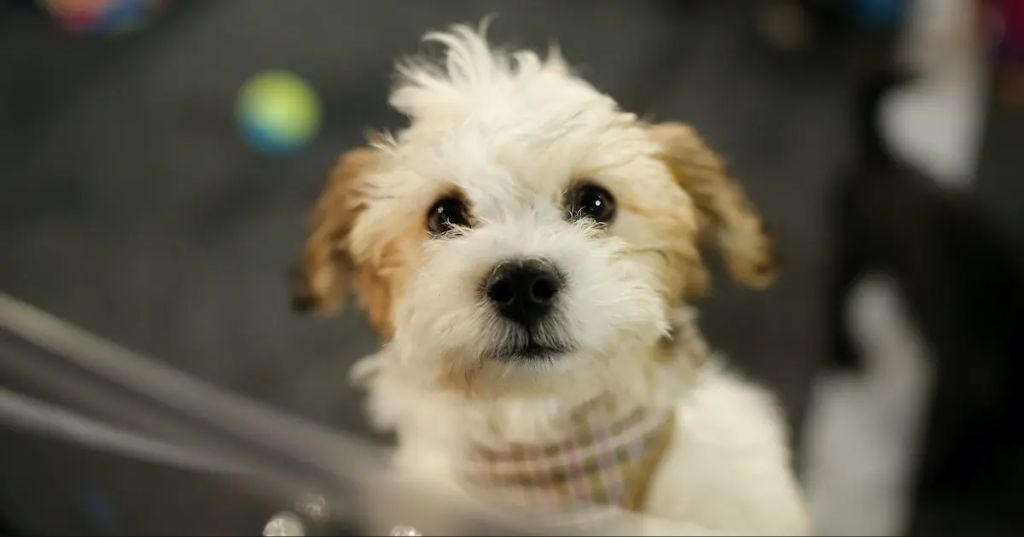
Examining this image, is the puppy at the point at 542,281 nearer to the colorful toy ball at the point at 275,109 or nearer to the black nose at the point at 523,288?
the black nose at the point at 523,288

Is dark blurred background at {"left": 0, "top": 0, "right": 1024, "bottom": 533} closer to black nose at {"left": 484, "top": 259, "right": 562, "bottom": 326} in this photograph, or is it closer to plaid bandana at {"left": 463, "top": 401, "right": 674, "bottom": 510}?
plaid bandana at {"left": 463, "top": 401, "right": 674, "bottom": 510}

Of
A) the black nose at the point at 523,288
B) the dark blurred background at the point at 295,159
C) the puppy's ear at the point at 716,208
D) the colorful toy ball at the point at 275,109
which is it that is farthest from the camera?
the colorful toy ball at the point at 275,109

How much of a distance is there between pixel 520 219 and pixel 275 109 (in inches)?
35.1

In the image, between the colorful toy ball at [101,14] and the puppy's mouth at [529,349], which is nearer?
the puppy's mouth at [529,349]

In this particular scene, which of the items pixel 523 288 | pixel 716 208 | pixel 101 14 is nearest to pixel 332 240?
pixel 523 288

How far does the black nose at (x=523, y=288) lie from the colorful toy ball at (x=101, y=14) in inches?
43.7

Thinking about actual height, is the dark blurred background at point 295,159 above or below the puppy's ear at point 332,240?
above

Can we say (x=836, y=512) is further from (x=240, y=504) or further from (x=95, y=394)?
(x=95, y=394)

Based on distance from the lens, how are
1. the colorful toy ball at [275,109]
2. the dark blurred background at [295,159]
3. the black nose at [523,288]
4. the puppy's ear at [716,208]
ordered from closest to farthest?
the black nose at [523,288], the puppy's ear at [716,208], the dark blurred background at [295,159], the colorful toy ball at [275,109]

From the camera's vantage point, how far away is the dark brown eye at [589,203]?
84 cm

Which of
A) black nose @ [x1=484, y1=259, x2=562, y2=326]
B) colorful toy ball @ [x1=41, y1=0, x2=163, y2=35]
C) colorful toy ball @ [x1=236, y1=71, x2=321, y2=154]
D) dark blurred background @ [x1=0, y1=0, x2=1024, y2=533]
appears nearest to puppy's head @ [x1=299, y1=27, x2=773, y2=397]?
black nose @ [x1=484, y1=259, x2=562, y2=326]

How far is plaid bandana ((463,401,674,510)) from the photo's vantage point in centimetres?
92

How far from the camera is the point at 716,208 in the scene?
0.96 m

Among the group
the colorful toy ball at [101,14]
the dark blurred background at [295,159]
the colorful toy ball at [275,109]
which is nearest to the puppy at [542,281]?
the dark blurred background at [295,159]
